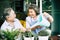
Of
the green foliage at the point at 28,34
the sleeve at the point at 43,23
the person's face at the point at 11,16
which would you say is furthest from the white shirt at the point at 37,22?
the person's face at the point at 11,16

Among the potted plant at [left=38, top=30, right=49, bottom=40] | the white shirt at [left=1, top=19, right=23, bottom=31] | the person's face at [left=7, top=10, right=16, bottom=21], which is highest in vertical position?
the person's face at [left=7, top=10, right=16, bottom=21]

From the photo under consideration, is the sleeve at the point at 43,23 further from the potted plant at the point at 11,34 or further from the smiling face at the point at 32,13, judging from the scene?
the potted plant at the point at 11,34

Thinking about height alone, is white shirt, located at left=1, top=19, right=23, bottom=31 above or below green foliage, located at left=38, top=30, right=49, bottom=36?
above

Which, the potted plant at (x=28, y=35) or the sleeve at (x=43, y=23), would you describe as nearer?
the potted plant at (x=28, y=35)

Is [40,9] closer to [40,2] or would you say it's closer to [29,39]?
[40,2]

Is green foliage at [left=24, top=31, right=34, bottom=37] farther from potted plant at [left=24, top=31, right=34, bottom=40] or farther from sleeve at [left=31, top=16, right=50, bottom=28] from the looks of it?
sleeve at [left=31, top=16, right=50, bottom=28]

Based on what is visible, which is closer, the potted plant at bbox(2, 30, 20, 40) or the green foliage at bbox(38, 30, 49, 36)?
the potted plant at bbox(2, 30, 20, 40)

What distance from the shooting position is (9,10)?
508 cm

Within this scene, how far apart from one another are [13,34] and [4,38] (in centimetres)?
20

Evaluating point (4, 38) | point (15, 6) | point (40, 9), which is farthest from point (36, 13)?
point (4, 38)

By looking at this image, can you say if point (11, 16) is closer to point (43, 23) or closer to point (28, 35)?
point (28, 35)

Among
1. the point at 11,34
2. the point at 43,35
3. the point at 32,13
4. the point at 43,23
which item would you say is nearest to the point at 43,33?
the point at 43,35

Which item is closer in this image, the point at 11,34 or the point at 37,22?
the point at 11,34

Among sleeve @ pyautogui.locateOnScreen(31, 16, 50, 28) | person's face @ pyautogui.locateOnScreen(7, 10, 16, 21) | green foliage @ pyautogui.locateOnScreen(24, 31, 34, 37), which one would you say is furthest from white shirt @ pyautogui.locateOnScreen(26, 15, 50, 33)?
person's face @ pyautogui.locateOnScreen(7, 10, 16, 21)
